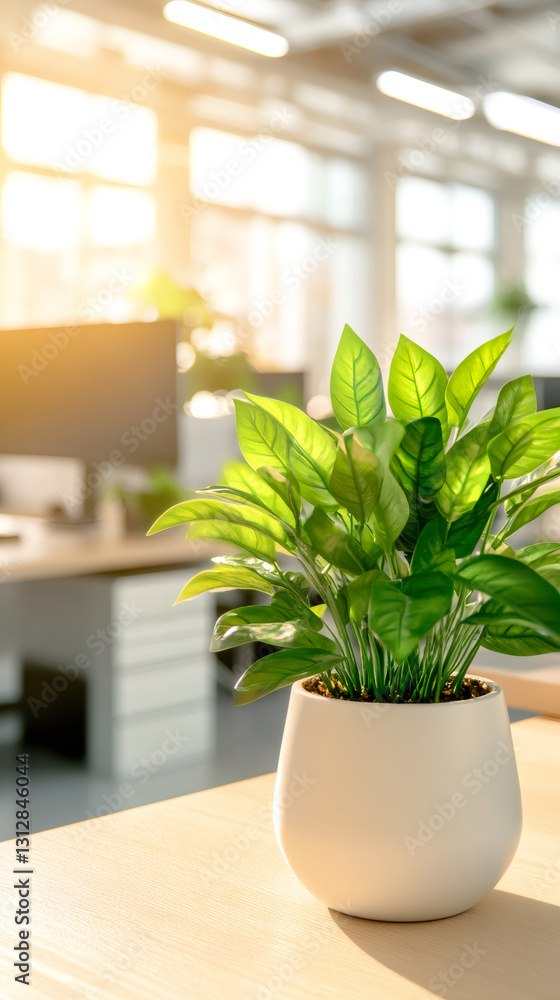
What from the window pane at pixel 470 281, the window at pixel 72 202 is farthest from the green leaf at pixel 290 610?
the window pane at pixel 470 281

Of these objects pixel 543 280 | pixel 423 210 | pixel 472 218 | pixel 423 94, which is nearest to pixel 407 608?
pixel 423 94

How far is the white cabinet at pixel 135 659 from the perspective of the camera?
2.50m

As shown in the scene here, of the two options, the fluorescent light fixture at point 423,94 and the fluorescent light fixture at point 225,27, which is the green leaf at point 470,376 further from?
the fluorescent light fixture at point 423,94

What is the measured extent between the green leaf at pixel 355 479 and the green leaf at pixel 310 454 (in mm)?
50

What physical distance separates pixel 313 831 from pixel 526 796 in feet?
1.08

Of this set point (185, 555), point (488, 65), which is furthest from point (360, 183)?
point (185, 555)

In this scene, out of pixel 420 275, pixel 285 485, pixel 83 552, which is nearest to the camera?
pixel 285 485

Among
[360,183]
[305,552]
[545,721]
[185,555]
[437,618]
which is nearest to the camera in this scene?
[437,618]

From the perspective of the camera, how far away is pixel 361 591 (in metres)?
0.55

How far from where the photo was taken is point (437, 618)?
0.50 metres

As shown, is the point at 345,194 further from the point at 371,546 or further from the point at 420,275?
the point at 371,546

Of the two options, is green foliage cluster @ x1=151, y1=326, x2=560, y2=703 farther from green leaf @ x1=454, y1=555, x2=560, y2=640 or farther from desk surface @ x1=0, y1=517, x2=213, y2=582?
desk surface @ x1=0, y1=517, x2=213, y2=582

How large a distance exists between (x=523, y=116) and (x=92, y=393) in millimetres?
6368

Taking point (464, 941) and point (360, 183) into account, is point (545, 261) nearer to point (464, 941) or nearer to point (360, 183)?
point (360, 183)
